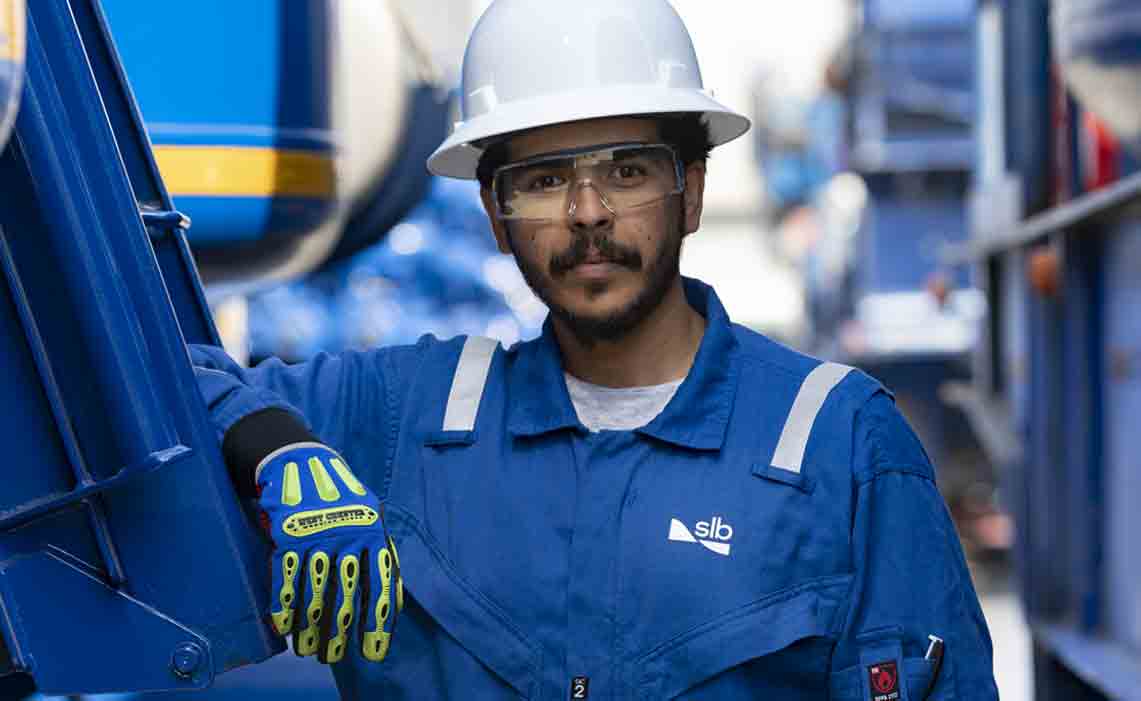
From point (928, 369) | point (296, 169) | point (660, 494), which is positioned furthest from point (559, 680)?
point (928, 369)

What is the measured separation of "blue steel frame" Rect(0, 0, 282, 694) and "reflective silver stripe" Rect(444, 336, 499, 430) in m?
0.45

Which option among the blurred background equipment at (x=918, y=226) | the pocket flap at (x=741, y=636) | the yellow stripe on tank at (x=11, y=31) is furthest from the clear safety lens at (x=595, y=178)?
the blurred background equipment at (x=918, y=226)

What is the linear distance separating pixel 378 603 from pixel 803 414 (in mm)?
606

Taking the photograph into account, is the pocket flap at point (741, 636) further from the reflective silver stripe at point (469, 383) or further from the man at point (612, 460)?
the reflective silver stripe at point (469, 383)

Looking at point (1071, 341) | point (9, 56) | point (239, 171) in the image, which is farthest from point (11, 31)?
point (1071, 341)

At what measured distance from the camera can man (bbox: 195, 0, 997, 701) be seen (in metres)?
2.00

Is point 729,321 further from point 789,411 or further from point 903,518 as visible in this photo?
point 903,518

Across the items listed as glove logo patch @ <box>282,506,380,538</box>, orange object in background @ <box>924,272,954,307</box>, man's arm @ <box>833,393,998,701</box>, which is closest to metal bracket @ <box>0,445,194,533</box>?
glove logo patch @ <box>282,506,380,538</box>

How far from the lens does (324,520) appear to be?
176 cm

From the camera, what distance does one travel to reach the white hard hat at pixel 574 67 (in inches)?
86.9

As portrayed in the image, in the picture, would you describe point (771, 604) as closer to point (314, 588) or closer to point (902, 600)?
point (902, 600)

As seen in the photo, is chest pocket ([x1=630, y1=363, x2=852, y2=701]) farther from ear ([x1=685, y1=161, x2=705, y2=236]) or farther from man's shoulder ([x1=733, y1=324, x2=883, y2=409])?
ear ([x1=685, y1=161, x2=705, y2=236])

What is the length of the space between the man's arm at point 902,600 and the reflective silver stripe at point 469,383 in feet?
1.62

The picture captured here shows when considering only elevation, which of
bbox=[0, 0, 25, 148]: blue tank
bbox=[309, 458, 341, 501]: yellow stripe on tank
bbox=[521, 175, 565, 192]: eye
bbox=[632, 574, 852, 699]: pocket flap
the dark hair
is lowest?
bbox=[632, 574, 852, 699]: pocket flap
